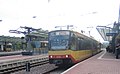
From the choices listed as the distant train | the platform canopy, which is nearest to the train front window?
the distant train

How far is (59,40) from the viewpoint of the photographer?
17344 millimetres

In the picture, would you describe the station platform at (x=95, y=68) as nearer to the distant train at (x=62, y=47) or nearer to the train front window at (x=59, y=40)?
the distant train at (x=62, y=47)

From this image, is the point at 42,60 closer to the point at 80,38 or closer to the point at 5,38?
the point at 80,38

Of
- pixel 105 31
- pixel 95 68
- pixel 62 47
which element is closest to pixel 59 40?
pixel 62 47

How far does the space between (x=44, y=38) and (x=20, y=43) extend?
77.4ft

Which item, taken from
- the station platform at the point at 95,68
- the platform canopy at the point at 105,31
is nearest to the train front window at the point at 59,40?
the station platform at the point at 95,68

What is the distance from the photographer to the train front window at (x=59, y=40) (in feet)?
56.2

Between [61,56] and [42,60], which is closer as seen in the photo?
[61,56]

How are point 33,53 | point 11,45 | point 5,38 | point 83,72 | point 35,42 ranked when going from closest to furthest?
1. point 83,72
2. point 33,53
3. point 35,42
4. point 5,38
5. point 11,45

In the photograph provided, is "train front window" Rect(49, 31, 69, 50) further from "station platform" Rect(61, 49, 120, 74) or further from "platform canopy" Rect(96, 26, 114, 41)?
"platform canopy" Rect(96, 26, 114, 41)

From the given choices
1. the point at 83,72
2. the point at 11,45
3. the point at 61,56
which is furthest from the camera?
the point at 11,45

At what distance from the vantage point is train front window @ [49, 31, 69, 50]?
674 inches

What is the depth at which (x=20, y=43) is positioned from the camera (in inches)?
2566

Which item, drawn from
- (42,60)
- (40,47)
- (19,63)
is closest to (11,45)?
(40,47)
